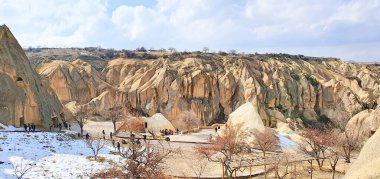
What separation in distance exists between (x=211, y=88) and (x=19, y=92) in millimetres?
55163

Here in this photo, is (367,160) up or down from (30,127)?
up

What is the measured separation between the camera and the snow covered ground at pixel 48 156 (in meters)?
24.9

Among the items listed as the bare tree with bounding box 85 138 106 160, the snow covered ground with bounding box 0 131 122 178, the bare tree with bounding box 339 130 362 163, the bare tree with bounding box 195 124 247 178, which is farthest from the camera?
the bare tree with bounding box 339 130 362 163

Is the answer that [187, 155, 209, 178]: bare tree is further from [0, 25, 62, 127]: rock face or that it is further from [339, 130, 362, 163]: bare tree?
[0, 25, 62, 127]: rock face

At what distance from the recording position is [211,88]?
9450cm

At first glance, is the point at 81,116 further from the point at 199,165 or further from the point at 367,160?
the point at 367,160

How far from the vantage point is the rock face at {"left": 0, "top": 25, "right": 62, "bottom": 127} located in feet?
138

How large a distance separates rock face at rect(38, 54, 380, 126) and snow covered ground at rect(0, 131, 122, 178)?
4679 cm

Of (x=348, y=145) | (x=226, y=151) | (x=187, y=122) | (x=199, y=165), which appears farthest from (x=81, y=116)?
(x=348, y=145)

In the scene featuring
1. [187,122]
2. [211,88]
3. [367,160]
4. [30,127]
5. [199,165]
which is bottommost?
[187,122]

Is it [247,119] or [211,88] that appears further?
[211,88]

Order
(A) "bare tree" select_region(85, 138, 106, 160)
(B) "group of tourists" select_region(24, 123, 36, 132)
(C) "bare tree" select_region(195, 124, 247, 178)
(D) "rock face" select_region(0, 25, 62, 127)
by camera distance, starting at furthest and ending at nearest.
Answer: (D) "rock face" select_region(0, 25, 62, 127) < (B) "group of tourists" select_region(24, 123, 36, 132) < (C) "bare tree" select_region(195, 124, 247, 178) < (A) "bare tree" select_region(85, 138, 106, 160)

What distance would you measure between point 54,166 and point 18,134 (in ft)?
34.6

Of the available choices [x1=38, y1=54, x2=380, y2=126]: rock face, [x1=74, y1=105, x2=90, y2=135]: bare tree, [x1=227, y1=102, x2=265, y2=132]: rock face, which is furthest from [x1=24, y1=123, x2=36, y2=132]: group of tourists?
[x1=38, y1=54, x2=380, y2=126]: rock face
